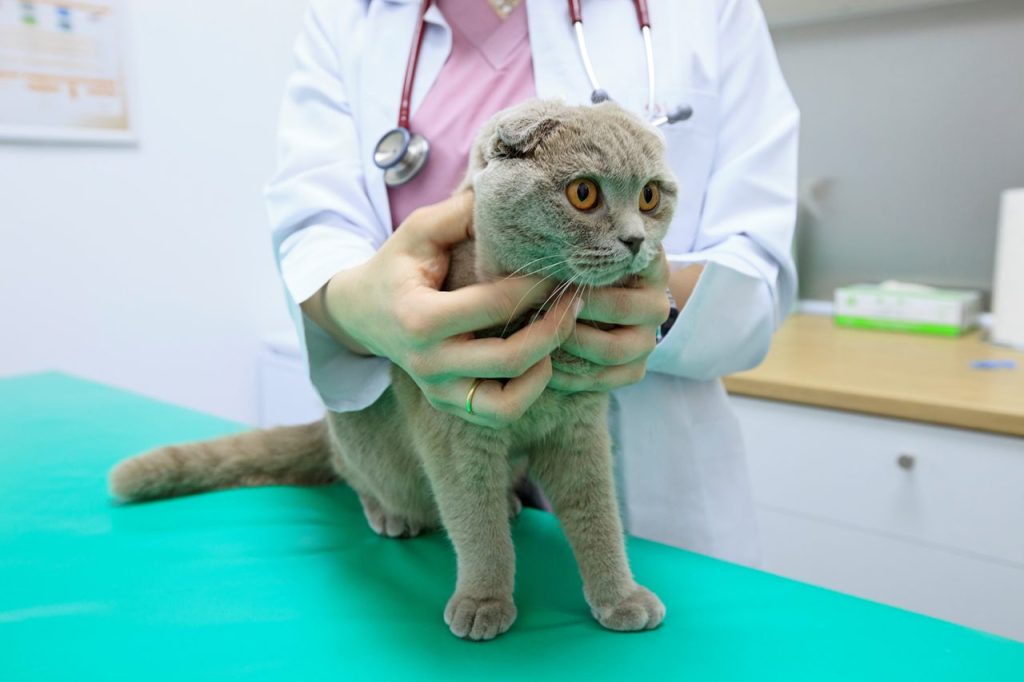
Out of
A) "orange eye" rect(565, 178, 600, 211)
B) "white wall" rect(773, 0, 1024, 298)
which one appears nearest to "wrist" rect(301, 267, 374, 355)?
"orange eye" rect(565, 178, 600, 211)

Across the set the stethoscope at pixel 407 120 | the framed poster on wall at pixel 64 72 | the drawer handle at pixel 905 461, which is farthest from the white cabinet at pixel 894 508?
the framed poster on wall at pixel 64 72

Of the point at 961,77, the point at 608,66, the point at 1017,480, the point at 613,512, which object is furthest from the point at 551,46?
the point at 961,77

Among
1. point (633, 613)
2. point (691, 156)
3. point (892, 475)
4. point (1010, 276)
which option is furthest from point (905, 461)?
point (633, 613)

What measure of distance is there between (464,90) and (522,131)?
0.31 m

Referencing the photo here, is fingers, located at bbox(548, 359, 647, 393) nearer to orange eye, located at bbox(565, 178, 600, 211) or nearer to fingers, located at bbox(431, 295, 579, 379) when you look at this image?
fingers, located at bbox(431, 295, 579, 379)

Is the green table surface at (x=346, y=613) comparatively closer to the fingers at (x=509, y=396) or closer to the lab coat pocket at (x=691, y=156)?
the fingers at (x=509, y=396)

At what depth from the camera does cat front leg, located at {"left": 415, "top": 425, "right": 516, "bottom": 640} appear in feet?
2.23

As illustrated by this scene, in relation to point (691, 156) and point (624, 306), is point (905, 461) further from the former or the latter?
point (624, 306)

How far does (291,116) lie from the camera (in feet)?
3.12

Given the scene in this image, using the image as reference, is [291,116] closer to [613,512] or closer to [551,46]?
[551,46]

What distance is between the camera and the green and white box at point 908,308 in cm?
183

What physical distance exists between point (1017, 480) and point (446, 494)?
3.54 ft

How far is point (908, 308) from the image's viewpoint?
1893mm

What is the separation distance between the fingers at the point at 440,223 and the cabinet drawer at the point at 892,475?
3.53 feet
